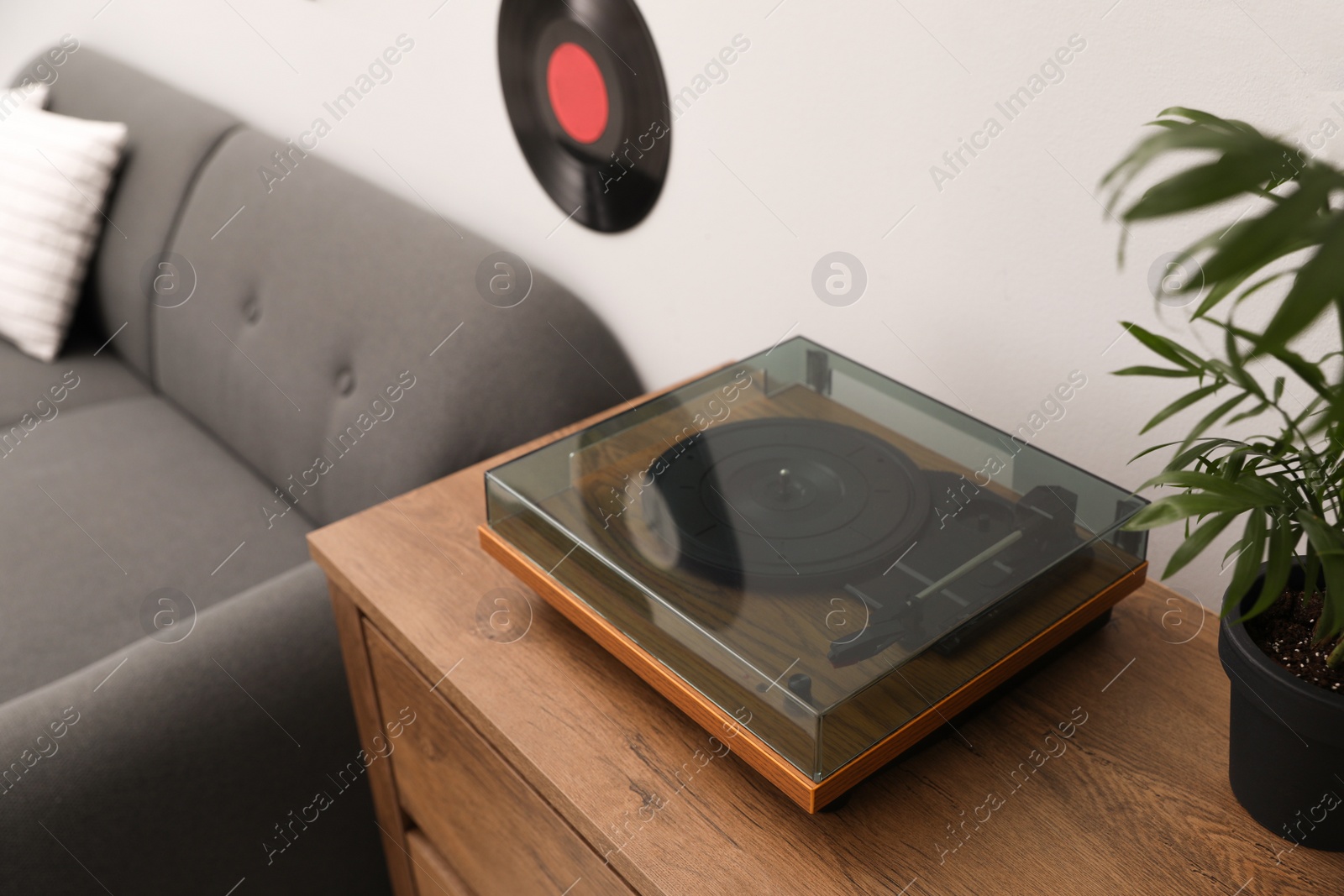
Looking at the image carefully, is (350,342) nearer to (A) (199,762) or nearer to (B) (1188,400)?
(A) (199,762)

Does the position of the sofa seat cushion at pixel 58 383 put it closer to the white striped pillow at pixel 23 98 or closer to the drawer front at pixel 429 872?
the white striped pillow at pixel 23 98

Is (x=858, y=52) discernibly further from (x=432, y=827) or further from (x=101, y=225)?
(x=101, y=225)

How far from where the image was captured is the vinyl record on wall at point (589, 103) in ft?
3.87

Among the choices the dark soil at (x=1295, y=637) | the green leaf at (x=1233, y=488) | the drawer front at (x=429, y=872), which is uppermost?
the green leaf at (x=1233, y=488)

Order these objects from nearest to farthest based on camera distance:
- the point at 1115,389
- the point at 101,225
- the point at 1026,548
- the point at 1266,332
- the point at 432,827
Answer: the point at 1266,332 < the point at 1026,548 < the point at 1115,389 < the point at 432,827 < the point at 101,225

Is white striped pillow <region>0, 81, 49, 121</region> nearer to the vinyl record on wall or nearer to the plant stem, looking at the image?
the vinyl record on wall

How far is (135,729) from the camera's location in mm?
1012

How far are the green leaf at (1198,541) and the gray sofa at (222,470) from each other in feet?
2.98

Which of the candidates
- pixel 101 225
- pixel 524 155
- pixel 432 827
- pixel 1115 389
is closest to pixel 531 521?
pixel 432 827

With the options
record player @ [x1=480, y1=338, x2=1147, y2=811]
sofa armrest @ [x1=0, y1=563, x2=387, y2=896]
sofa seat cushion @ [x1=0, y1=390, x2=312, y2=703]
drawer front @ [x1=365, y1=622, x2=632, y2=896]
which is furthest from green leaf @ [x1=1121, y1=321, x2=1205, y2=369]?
sofa seat cushion @ [x1=0, y1=390, x2=312, y2=703]

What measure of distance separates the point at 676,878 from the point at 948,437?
440mm

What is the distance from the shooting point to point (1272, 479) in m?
0.55

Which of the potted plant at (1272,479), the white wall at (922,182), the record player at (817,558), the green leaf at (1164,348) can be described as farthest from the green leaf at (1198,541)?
the white wall at (922,182)

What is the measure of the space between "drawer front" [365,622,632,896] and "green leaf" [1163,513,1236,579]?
410 mm
